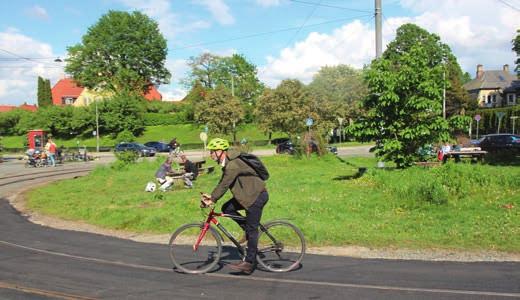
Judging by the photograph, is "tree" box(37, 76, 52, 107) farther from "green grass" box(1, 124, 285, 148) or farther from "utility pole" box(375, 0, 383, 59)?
"utility pole" box(375, 0, 383, 59)

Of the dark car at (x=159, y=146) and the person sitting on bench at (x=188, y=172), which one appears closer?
the person sitting on bench at (x=188, y=172)

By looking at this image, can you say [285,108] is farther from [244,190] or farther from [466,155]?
[244,190]

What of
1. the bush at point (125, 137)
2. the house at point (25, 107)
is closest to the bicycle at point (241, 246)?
the bush at point (125, 137)

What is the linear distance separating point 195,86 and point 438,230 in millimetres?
83333

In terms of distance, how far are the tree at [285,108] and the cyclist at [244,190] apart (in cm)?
5105

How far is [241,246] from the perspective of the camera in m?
6.94

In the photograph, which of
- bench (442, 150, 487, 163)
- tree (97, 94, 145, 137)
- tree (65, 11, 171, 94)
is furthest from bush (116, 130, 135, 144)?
bench (442, 150, 487, 163)

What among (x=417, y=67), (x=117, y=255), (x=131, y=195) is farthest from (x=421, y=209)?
(x=131, y=195)

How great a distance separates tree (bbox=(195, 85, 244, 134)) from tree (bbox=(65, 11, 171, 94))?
18484mm

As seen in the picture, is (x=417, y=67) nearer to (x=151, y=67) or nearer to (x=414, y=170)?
(x=414, y=170)

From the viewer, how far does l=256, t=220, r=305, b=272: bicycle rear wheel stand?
272 inches

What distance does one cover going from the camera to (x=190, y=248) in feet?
23.0

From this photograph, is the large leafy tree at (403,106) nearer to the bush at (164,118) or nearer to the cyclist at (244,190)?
the cyclist at (244,190)

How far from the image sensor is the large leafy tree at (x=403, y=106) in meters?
14.4
